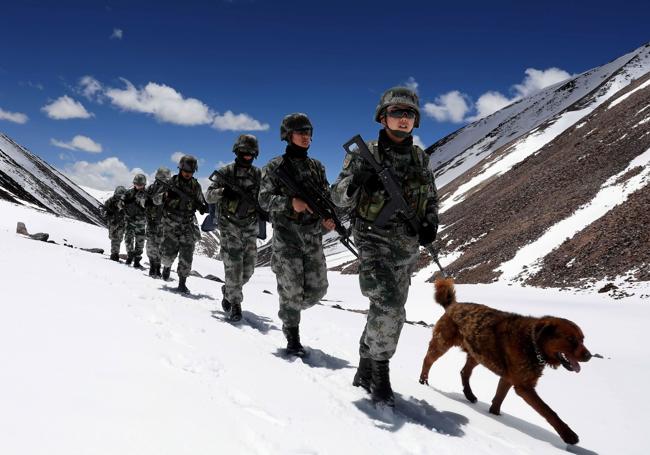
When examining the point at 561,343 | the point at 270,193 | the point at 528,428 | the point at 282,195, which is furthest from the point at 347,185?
the point at 528,428

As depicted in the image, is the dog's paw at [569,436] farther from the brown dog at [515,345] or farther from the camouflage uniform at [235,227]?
the camouflage uniform at [235,227]

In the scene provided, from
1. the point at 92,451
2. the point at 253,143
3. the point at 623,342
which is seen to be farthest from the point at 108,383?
the point at 623,342

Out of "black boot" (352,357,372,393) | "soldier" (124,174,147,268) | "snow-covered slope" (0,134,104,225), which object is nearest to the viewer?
"black boot" (352,357,372,393)

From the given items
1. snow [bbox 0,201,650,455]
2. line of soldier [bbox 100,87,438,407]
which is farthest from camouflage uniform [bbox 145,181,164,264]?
line of soldier [bbox 100,87,438,407]

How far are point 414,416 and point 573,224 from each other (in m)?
25.9

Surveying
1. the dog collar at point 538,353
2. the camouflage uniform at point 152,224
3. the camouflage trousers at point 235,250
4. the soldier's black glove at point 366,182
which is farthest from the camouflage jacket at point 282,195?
the camouflage uniform at point 152,224

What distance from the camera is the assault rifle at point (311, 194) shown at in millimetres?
5688

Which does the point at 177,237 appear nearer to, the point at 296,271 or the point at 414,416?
the point at 296,271

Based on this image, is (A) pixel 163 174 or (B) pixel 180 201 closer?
(B) pixel 180 201

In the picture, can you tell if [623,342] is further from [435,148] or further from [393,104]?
[435,148]

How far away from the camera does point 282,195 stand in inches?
233

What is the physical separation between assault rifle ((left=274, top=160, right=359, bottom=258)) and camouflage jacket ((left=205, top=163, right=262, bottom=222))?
225cm

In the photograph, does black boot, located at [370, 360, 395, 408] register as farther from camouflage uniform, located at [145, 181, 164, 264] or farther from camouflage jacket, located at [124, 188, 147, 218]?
camouflage jacket, located at [124, 188, 147, 218]

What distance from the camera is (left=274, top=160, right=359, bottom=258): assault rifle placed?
18.7 feet
